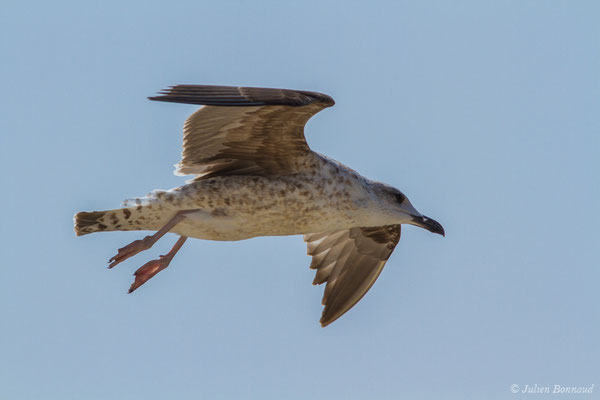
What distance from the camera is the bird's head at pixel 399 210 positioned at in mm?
11133

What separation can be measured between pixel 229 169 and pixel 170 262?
116 centimetres

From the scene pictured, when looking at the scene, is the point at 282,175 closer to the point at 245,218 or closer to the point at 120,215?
the point at 245,218

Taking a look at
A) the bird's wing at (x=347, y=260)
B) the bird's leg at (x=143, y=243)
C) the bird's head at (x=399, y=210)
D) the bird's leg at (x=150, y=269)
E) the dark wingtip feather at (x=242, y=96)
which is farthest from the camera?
the bird's wing at (x=347, y=260)

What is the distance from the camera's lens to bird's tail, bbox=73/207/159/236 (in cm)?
1055

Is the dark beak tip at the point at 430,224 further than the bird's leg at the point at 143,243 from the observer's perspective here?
Yes

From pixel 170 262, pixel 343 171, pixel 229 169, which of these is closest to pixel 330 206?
pixel 343 171

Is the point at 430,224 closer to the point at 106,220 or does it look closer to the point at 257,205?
the point at 257,205

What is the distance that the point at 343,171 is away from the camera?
10797 millimetres

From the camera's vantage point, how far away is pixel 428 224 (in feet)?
36.9

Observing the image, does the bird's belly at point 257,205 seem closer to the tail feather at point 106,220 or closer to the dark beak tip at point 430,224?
the tail feather at point 106,220

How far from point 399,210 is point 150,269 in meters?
2.54

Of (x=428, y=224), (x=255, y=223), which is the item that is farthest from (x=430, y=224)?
(x=255, y=223)

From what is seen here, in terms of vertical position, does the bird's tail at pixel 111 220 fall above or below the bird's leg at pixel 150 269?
above

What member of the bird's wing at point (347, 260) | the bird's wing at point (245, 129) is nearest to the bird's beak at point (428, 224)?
the bird's wing at point (347, 260)
